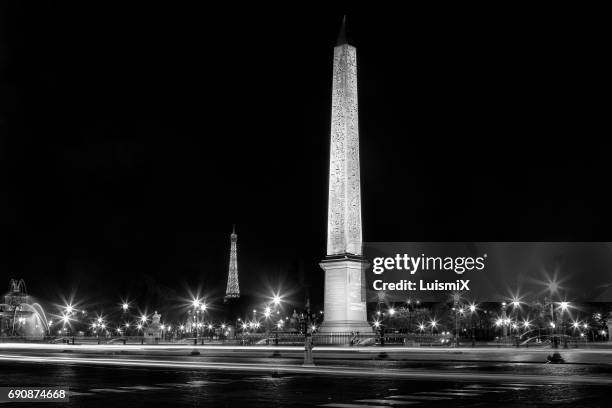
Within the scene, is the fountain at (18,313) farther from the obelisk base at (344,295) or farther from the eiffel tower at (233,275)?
the obelisk base at (344,295)

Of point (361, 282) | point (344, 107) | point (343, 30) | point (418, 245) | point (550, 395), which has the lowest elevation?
point (550, 395)

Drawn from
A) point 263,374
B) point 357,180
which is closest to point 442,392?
point 263,374

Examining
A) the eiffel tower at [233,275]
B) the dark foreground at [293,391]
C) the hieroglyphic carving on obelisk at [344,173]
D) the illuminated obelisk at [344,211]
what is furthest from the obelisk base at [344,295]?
the eiffel tower at [233,275]

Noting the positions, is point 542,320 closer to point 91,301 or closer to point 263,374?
point 91,301

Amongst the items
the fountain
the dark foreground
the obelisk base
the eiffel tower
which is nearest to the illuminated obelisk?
the obelisk base

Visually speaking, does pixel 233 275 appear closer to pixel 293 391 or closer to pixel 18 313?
pixel 18 313

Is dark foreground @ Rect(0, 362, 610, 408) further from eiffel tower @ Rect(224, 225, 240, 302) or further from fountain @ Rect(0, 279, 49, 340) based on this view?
eiffel tower @ Rect(224, 225, 240, 302)
